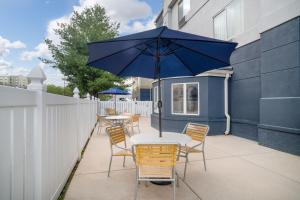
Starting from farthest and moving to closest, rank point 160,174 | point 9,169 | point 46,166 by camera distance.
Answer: point 160,174 → point 46,166 → point 9,169

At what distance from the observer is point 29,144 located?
1.93 m

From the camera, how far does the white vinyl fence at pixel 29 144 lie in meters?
1.48

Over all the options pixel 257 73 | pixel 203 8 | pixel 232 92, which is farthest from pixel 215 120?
pixel 203 8

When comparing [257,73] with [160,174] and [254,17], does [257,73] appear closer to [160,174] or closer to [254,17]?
[254,17]

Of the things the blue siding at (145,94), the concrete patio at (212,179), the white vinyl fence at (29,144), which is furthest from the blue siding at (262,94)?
the blue siding at (145,94)

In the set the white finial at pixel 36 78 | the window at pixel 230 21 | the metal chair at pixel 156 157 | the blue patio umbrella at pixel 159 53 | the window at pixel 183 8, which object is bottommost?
the metal chair at pixel 156 157

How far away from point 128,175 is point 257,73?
20.5ft

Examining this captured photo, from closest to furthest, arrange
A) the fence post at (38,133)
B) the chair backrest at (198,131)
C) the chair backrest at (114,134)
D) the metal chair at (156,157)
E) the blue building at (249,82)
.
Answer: the fence post at (38,133), the metal chair at (156,157), the chair backrest at (114,134), the chair backrest at (198,131), the blue building at (249,82)

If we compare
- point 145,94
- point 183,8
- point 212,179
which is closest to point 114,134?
point 212,179

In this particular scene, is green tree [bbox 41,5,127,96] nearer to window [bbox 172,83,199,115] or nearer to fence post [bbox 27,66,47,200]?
window [bbox 172,83,199,115]

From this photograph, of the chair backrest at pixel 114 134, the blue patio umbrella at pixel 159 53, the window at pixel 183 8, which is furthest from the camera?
the window at pixel 183 8

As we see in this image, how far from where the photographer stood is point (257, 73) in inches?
299

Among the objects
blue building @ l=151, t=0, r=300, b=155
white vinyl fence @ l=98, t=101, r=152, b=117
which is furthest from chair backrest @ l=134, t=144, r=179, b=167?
white vinyl fence @ l=98, t=101, r=152, b=117

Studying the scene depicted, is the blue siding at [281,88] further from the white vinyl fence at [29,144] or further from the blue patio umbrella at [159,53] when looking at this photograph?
the white vinyl fence at [29,144]
